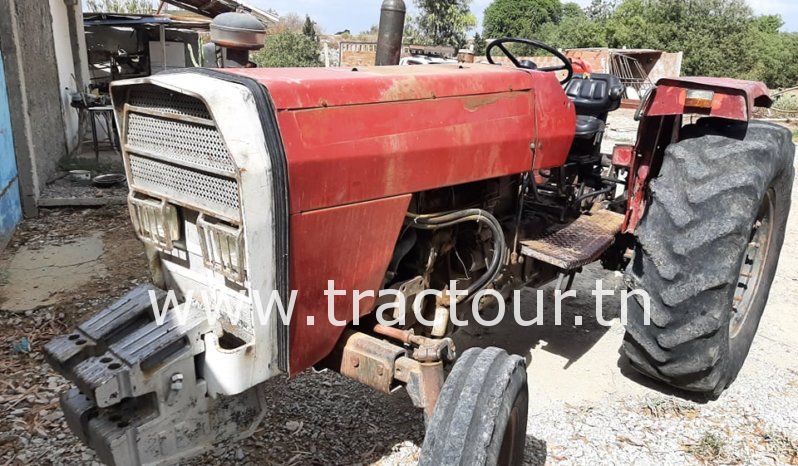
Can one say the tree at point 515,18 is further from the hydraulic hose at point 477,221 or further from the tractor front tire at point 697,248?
the hydraulic hose at point 477,221

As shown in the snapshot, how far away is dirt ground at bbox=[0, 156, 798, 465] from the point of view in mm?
2756

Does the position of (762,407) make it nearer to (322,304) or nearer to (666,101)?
(666,101)

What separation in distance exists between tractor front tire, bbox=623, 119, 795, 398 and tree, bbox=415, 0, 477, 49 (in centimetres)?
2842

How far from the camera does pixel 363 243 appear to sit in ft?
7.14

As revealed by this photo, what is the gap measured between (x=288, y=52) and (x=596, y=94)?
736 inches

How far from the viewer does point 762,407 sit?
320cm

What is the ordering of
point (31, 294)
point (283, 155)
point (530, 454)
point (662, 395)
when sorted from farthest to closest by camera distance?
point (31, 294), point (662, 395), point (530, 454), point (283, 155)

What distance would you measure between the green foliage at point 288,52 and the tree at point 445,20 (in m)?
9.92

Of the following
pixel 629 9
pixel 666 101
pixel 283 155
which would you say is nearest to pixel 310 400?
pixel 283 155

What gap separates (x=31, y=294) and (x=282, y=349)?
10.1 feet

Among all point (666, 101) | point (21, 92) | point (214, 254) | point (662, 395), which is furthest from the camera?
point (21, 92)

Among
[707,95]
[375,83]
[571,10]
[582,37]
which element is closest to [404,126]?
[375,83]

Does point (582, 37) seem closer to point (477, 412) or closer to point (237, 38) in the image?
point (237, 38)

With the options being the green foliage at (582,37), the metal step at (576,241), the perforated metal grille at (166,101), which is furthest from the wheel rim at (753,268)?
the green foliage at (582,37)
